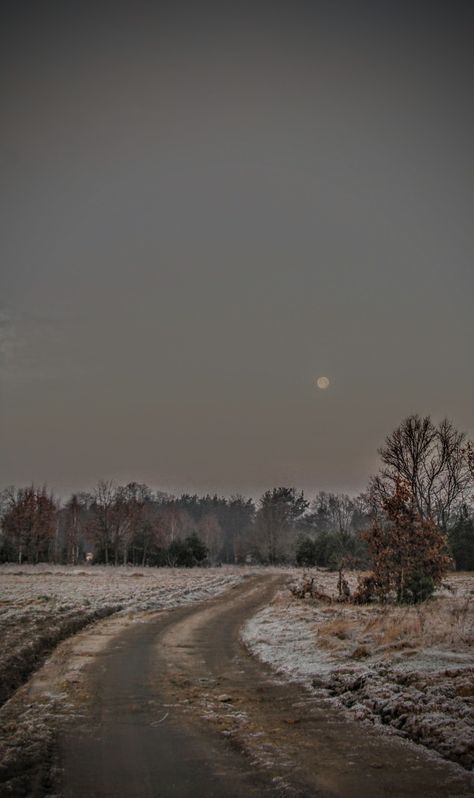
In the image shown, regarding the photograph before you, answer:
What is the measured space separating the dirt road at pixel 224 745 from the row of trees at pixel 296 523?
1157 cm

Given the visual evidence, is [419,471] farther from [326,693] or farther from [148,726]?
[148,726]

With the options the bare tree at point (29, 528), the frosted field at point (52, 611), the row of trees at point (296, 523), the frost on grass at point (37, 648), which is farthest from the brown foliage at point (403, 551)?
the bare tree at point (29, 528)

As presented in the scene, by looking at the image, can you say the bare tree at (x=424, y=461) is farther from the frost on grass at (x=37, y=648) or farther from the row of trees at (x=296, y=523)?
the frost on grass at (x=37, y=648)

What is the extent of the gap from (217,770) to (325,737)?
1976 mm

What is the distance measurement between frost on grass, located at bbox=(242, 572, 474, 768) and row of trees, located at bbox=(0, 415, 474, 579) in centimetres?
604

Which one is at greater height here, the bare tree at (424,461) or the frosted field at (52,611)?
the bare tree at (424,461)

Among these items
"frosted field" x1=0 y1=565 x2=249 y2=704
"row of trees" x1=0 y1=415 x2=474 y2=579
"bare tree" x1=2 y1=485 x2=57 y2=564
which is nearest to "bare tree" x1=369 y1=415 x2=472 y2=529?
"row of trees" x1=0 y1=415 x2=474 y2=579

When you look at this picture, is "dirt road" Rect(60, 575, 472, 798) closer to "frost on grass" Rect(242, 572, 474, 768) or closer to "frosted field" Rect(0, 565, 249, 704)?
"frost on grass" Rect(242, 572, 474, 768)

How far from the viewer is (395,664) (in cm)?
1049

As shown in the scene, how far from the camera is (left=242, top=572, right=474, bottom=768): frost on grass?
24.1 feet

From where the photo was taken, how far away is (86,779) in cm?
596

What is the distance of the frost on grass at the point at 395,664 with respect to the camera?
734cm

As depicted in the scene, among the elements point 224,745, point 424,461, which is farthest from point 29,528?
point 224,745

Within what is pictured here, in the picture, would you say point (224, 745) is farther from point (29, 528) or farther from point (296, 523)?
point (296, 523)
